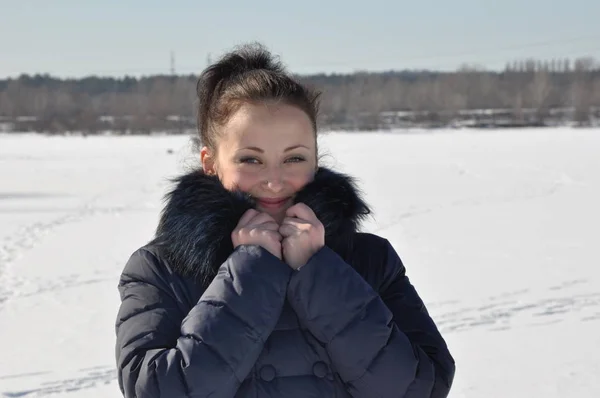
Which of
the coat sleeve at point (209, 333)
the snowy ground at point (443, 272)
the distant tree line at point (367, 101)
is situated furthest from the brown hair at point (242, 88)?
the distant tree line at point (367, 101)

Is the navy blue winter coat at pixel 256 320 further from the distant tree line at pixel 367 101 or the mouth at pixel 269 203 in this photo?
the distant tree line at pixel 367 101

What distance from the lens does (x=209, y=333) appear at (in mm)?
1381

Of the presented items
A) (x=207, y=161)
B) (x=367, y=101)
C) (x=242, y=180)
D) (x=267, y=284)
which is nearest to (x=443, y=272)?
(x=207, y=161)

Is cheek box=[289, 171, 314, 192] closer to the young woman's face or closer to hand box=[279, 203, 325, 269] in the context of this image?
the young woman's face

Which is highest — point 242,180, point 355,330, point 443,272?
point 242,180

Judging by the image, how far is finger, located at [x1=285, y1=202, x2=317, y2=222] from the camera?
1.49 meters

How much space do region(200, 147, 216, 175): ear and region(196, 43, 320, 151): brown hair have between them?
0.06ft

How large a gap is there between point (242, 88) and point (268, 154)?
0.53 feet

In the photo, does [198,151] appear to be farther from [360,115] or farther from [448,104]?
[448,104]

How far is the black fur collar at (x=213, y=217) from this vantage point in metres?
1.51

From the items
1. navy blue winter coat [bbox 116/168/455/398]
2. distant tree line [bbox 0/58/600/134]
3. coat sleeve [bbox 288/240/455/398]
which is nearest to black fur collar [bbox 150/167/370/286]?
navy blue winter coat [bbox 116/168/455/398]

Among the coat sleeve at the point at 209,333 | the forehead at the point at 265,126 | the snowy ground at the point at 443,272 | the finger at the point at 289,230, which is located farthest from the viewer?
the snowy ground at the point at 443,272

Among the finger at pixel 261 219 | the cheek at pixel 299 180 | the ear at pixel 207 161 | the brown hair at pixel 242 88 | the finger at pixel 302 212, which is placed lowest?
the finger at pixel 261 219

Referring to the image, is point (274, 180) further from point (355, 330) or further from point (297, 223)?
point (355, 330)
